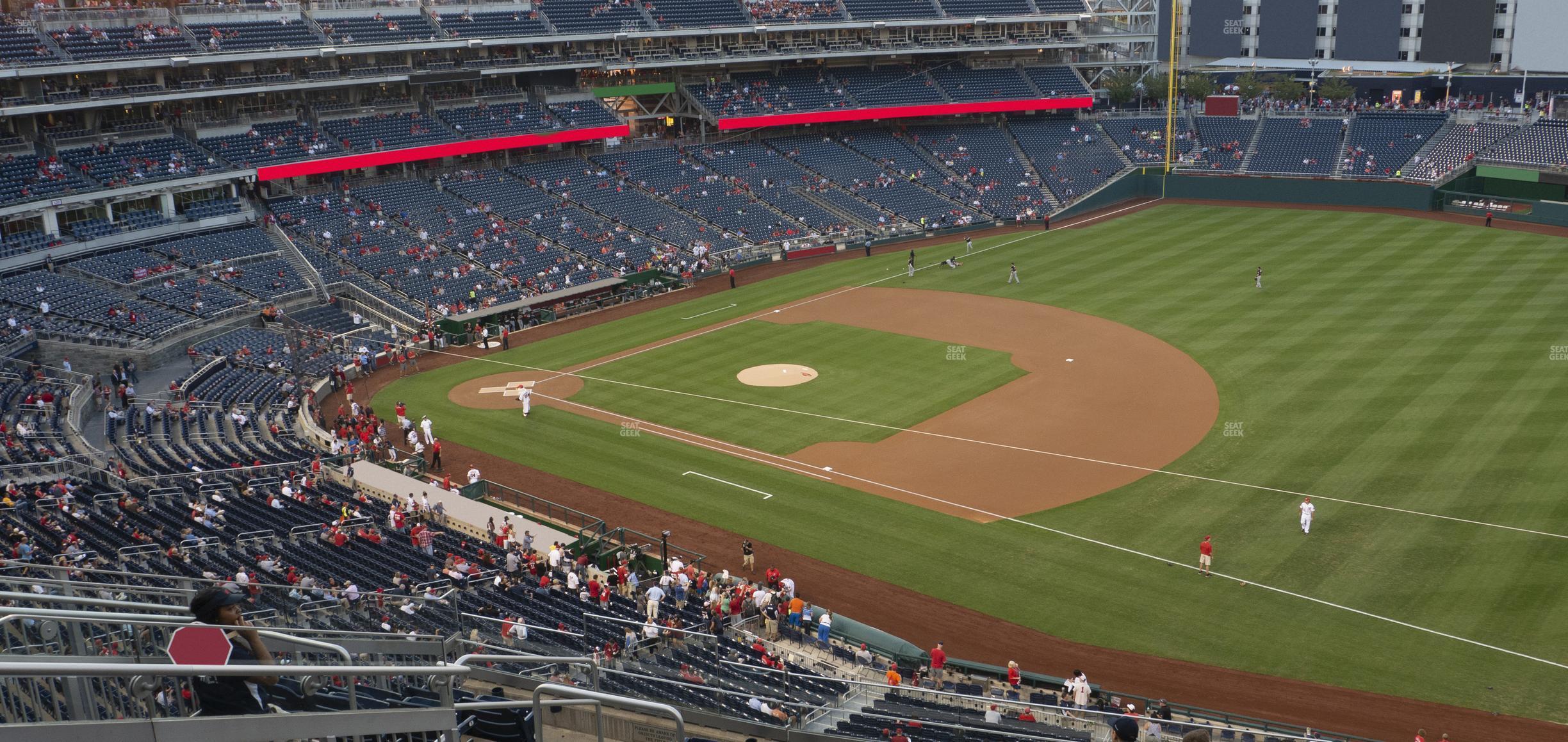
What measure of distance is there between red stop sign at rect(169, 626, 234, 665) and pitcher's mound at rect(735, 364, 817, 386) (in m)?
34.6

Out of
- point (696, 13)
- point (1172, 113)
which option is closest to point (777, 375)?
point (696, 13)

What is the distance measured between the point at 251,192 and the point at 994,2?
1943 inches

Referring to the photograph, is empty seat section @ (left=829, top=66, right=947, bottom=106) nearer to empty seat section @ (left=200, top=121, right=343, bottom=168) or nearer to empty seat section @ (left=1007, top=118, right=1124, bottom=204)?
empty seat section @ (left=1007, top=118, right=1124, bottom=204)

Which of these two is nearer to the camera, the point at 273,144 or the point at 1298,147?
the point at 273,144

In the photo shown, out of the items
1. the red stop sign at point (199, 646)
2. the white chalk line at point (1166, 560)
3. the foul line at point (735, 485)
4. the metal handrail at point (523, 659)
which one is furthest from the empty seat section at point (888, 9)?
the red stop sign at point (199, 646)

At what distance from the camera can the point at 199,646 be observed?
260 inches

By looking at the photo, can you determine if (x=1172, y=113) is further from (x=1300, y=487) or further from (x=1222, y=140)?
(x=1300, y=487)

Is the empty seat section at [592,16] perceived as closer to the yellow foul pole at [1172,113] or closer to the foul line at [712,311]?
the foul line at [712,311]

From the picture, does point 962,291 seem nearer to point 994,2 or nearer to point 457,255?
point 457,255

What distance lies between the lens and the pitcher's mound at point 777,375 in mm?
41344

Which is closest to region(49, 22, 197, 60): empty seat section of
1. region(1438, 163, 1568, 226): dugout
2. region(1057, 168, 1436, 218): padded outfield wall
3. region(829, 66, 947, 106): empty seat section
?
region(829, 66, 947, 106): empty seat section

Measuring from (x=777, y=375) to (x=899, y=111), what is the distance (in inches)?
1463

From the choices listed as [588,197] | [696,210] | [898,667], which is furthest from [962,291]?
[898,667]

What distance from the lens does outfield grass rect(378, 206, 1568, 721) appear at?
23.7 metres
